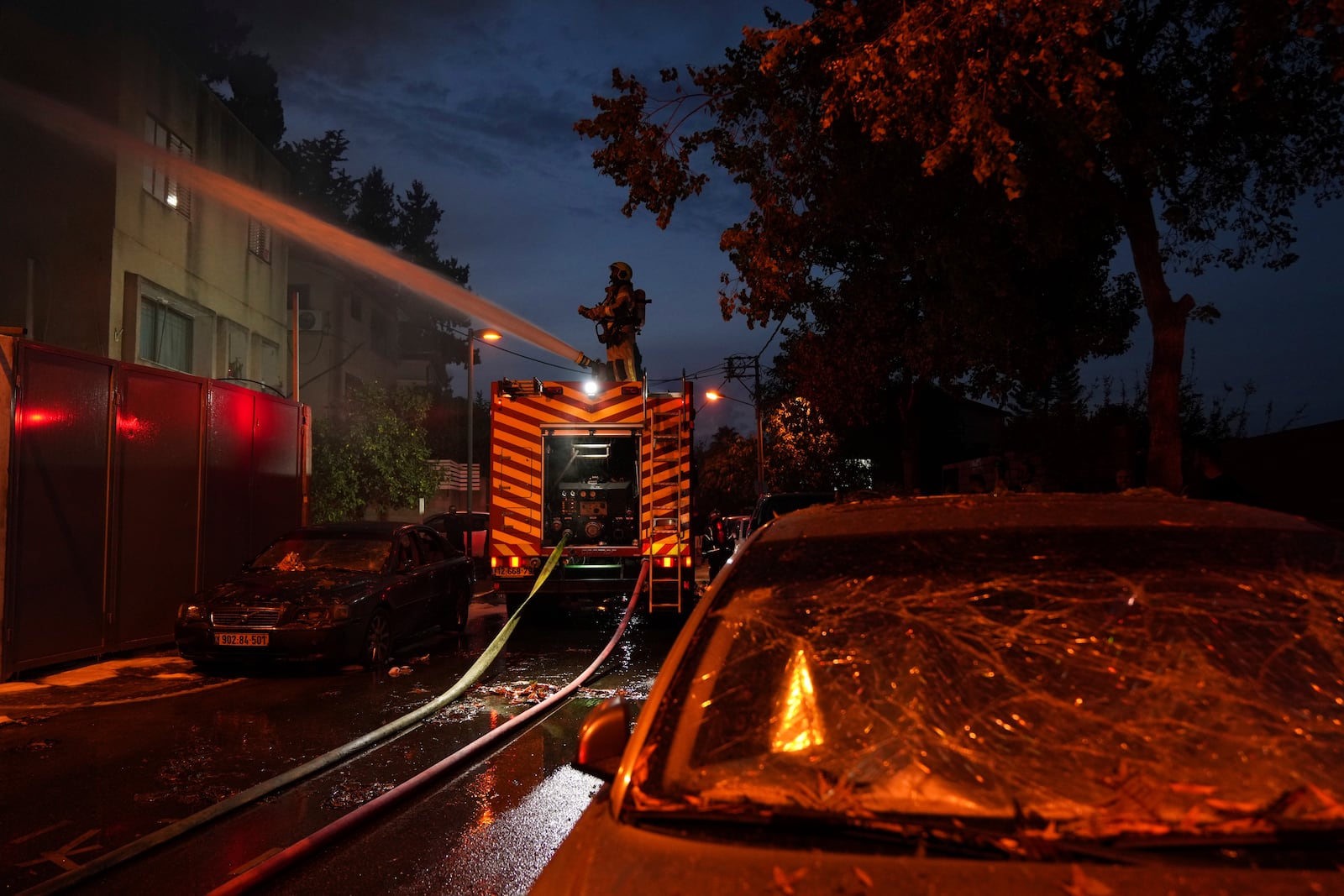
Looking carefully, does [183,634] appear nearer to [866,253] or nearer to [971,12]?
[971,12]

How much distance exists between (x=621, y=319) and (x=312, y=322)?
25.2m

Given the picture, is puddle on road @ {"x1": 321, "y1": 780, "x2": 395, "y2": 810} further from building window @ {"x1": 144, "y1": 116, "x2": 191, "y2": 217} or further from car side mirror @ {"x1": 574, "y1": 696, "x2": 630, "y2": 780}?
building window @ {"x1": 144, "y1": 116, "x2": 191, "y2": 217}

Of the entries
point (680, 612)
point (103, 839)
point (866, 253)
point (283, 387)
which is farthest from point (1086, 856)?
point (283, 387)

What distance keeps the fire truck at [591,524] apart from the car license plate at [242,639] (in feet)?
12.9

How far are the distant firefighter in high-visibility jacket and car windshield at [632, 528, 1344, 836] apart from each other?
10575mm

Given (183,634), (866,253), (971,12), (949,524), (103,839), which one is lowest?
(103,839)

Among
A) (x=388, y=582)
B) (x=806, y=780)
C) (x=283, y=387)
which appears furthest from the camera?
(x=283, y=387)

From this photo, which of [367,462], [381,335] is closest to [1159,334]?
[367,462]

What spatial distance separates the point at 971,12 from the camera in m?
8.57

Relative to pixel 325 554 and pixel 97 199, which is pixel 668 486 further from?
pixel 97 199

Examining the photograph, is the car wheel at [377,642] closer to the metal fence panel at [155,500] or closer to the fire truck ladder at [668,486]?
the metal fence panel at [155,500]

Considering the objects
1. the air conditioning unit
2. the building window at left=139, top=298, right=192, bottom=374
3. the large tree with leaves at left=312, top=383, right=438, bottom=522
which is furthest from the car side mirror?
A: the air conditioning unit

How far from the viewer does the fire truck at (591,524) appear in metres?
13.1

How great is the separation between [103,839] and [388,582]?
581 centimetres
